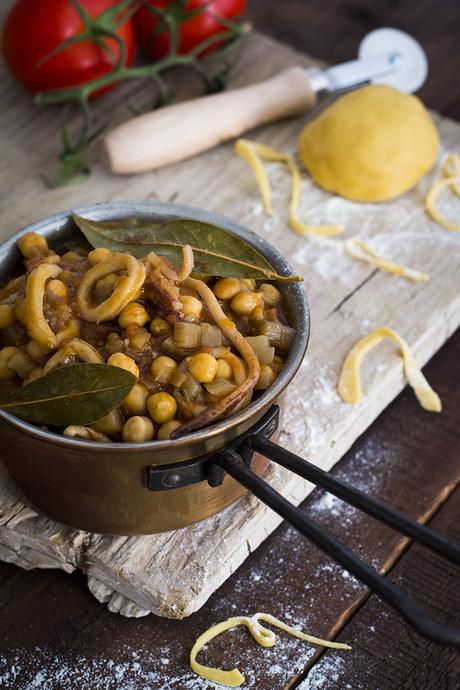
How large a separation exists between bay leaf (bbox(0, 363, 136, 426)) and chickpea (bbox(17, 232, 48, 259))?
1.11ft

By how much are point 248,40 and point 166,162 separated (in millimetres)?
651

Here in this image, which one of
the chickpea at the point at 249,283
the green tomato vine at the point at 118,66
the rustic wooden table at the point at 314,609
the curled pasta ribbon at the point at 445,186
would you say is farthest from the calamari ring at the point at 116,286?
the curled pasta ribbon at the point at 445,186

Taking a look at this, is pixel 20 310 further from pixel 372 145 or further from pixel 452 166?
pixel 452 166

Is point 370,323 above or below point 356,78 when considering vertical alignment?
below

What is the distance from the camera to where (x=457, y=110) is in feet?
8.77

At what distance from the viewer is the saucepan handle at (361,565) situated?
112 cm

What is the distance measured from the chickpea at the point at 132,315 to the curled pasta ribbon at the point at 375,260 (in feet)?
2.69

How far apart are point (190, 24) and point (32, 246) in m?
1.15

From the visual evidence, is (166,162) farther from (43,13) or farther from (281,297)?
(281,297)

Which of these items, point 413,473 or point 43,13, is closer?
point 413,473

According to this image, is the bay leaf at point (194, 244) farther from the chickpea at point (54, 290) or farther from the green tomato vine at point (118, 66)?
the green tomato vine at point (118, 66)

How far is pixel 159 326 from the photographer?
1.51 metres

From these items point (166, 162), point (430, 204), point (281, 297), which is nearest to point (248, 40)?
point (166, 162)

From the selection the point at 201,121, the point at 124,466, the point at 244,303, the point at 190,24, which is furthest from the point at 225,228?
the point at 190,24
